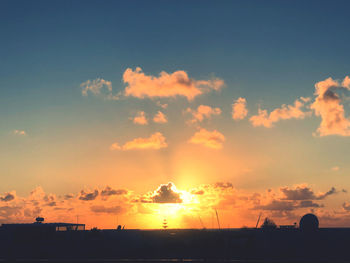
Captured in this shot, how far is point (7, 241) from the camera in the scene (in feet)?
477

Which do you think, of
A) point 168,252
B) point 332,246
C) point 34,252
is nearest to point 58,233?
point 34,252

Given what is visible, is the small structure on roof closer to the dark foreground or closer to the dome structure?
the dark foreground

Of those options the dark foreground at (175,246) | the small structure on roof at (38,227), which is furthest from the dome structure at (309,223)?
the small structure on roof at (38,227)

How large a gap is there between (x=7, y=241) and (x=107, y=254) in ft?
114

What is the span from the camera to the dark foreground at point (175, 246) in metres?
129

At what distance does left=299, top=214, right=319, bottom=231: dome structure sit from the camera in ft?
463

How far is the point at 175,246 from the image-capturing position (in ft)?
440

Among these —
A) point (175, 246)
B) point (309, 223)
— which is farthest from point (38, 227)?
point (309, 223)

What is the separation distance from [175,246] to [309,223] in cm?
4324

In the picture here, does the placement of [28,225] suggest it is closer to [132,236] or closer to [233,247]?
[132,236]

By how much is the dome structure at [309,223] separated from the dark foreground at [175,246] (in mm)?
1536

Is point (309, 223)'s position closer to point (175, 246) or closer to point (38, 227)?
point (175, 246)

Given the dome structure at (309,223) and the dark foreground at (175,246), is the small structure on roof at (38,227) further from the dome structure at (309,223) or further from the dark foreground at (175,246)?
the dome structure at (309,223)

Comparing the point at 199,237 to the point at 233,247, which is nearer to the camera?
the point at 233,247
